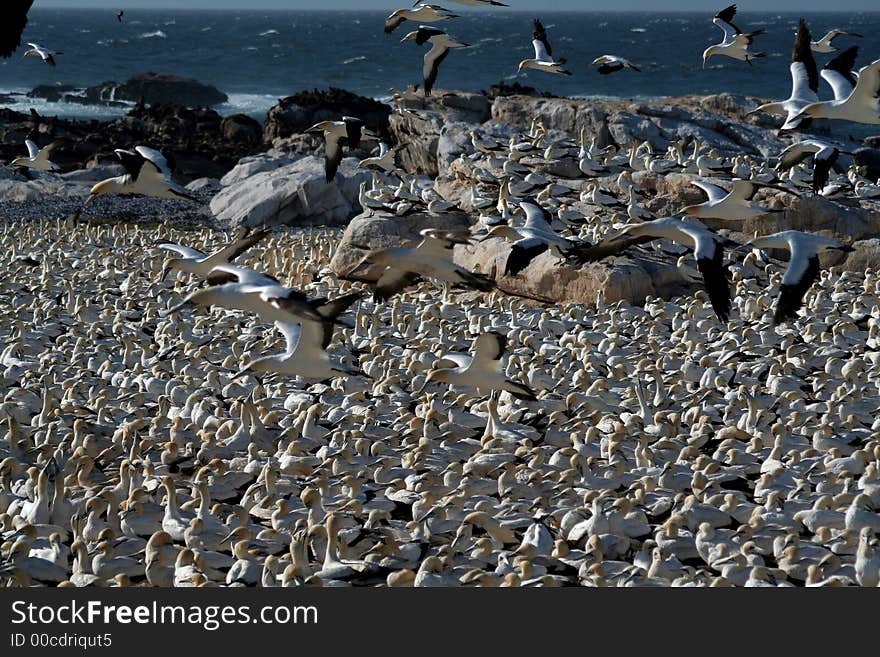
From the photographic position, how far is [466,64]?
92.0 m

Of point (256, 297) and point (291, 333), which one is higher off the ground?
point (256, 297)

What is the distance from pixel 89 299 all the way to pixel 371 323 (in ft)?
16.5

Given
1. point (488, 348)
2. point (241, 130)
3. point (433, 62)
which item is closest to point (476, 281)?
point (488, 348)

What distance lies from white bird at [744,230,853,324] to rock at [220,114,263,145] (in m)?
29.8

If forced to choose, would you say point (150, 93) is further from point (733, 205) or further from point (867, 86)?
point (867, 86)

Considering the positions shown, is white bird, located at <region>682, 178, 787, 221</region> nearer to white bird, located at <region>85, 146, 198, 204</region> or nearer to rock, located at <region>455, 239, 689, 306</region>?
rock, located at <region>455, 239, 689, 306</region>

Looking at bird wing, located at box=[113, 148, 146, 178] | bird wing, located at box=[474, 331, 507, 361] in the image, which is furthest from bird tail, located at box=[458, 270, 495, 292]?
bird wing, located at box=[113, 148, 146, 178]

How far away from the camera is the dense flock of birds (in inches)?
368

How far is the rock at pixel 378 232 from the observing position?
20203mm

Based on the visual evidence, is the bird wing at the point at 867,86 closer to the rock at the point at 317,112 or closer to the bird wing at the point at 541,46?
the bird wing at the point at 541,46

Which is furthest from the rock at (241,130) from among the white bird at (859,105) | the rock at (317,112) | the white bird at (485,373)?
the white bird at (485,373)

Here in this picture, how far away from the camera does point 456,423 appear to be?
41.2 ft

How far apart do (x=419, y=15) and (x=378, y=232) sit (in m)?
4.83

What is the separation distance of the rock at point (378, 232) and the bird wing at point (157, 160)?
16.4 ft
